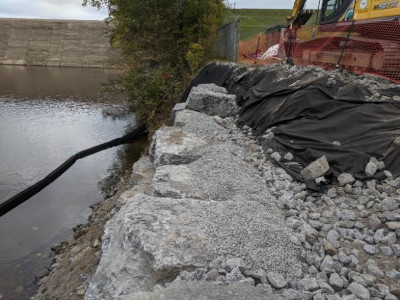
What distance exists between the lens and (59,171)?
10141 millimetres

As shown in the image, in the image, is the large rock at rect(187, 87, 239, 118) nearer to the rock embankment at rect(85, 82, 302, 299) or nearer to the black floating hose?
the rock embankment at rect(85, 82, 302, 299)

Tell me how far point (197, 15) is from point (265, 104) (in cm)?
853

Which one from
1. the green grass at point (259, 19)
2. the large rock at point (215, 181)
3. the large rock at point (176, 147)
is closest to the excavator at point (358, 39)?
the large rock at point (215, 181)

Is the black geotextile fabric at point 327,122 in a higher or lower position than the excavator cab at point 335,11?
lower

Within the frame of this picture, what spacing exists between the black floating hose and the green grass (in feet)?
68.7

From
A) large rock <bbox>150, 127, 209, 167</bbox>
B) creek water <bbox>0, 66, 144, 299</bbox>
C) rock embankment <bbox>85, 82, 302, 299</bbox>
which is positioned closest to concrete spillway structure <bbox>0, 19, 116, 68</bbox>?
creek water <bbox>0, 66, 144, 299</bbox>

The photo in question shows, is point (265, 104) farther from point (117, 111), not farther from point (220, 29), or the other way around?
point (117, 111)

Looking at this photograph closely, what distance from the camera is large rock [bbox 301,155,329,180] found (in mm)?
4422

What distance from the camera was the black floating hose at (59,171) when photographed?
8.12m

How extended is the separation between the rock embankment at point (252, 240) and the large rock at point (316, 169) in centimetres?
20

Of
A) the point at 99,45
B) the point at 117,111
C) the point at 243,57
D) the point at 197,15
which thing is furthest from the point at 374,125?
the point at 99,45

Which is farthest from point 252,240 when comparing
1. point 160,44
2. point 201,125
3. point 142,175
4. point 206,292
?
point 160,44

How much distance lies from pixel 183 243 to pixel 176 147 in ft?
10.5

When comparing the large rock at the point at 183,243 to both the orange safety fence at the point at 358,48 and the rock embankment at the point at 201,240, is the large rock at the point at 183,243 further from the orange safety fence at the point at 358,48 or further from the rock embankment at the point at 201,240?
the orange safety fence at the point at 358,48
